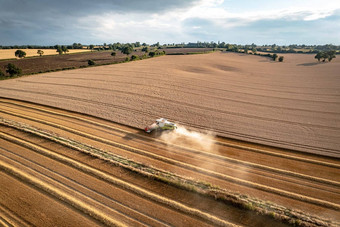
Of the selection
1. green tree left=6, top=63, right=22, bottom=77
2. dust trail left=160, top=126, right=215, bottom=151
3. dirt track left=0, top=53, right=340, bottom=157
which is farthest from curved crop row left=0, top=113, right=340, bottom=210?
green tree left=6, top=63, right=22, bottom=77

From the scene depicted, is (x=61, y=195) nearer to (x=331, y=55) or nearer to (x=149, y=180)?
(x=149, y=180)

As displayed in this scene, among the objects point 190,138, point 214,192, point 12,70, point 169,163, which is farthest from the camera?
point 12,70

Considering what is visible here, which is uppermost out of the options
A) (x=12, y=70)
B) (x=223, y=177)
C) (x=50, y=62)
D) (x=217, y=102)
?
(x=50, y=62)

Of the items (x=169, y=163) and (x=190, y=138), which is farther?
(x=190, y=138)

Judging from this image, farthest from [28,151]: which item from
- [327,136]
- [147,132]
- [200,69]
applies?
[200,69]

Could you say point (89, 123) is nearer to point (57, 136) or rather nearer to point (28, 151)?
point (57, 136)

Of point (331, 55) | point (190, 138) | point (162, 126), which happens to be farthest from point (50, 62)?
point (331, 55)

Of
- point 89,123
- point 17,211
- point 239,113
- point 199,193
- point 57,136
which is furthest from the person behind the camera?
point 239,113
